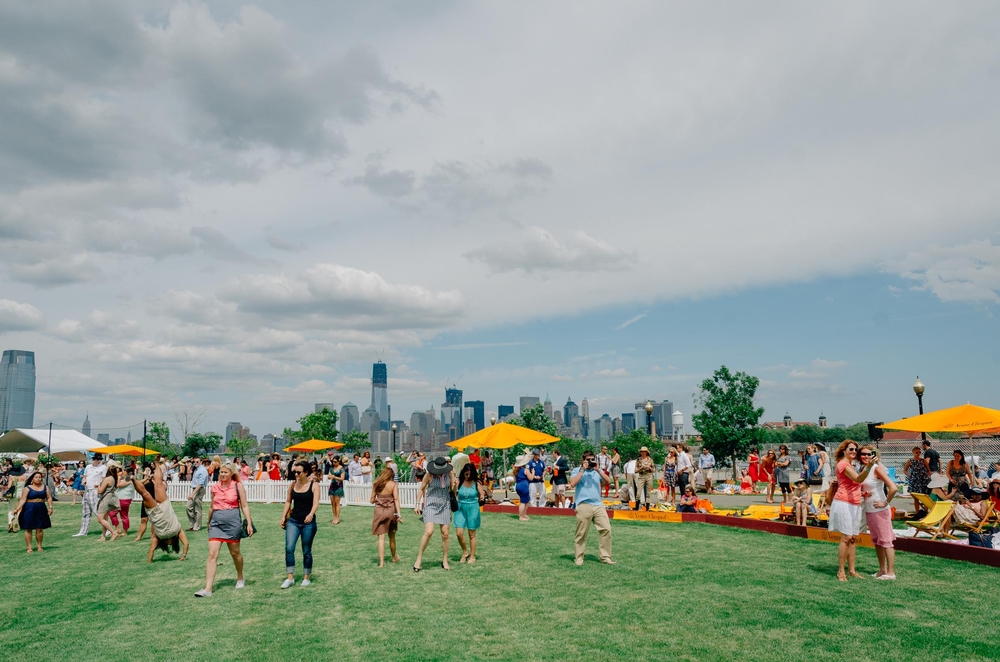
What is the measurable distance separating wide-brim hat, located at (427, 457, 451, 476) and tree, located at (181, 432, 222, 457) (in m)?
44.6

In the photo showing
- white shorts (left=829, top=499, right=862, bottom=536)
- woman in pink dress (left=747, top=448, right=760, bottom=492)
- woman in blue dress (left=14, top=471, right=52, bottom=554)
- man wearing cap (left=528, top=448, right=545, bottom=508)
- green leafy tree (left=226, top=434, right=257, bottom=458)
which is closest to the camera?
white shorts (left=829, top=499, right=862, bottom=536)

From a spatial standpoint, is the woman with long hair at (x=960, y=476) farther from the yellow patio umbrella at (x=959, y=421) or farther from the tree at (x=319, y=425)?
the tree at (x=319, y=425)

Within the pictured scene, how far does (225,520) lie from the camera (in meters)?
9.04

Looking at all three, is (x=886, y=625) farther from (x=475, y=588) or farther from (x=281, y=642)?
(x=281, y=642)

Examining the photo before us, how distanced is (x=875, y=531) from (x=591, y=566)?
13.7 feet

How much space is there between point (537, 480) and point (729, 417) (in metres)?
27.6

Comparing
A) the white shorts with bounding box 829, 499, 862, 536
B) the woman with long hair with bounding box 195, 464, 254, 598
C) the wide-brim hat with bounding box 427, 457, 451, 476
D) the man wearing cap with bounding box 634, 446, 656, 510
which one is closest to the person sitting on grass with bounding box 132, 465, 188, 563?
the woman with long hair with bounding box 195, 464, 254, 598

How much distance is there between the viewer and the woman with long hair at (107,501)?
1509cm

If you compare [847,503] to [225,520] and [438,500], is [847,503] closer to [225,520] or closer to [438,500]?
[438,500]

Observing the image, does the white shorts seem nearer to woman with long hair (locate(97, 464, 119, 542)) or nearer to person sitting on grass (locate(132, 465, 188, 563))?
person sitting on grass (locate(132, 465, 188, 563))

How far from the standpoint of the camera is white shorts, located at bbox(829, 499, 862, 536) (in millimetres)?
8820

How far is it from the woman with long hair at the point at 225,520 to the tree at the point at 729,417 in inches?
1454

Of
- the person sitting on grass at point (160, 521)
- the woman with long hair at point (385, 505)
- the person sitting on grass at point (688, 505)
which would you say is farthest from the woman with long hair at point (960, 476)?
the person sitting on grass at point (160, 521)

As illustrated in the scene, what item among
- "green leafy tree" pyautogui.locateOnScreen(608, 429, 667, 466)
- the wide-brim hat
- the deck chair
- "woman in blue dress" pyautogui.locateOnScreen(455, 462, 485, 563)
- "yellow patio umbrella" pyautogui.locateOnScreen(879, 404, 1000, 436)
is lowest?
"green leafy tree" pyautogui.locateOnScreen(608, 429, 667, 466)
